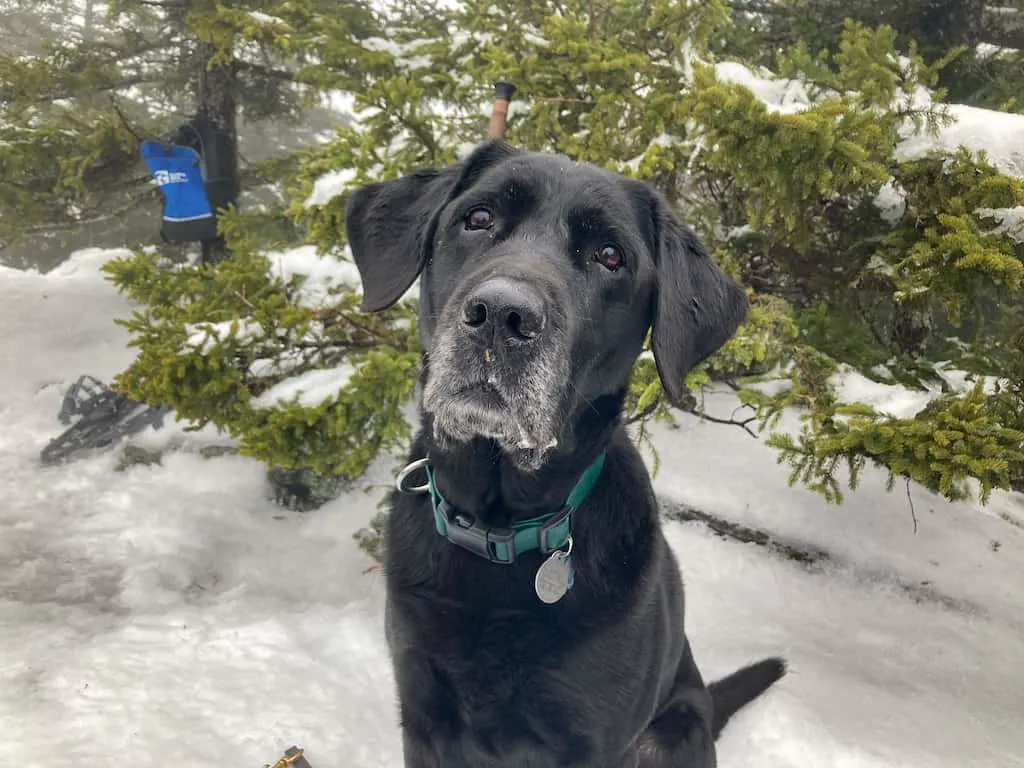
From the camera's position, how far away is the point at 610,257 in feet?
6.75

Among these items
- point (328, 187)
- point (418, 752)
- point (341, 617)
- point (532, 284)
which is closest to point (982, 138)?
point (532, 284)

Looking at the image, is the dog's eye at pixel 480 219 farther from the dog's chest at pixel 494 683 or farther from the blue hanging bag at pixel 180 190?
the blue hanging bag at pixel 180 190

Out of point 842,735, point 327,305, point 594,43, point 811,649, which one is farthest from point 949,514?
point 327,305

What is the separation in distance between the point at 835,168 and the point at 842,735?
8.61ft

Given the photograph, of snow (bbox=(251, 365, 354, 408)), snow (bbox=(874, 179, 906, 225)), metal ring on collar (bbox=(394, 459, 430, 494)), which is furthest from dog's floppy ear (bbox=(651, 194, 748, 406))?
snow (bbox=(251, 365, 354, 408))

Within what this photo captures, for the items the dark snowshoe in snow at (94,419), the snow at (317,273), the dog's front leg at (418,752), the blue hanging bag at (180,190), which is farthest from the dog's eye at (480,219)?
the blue hanging bag at (180,190)

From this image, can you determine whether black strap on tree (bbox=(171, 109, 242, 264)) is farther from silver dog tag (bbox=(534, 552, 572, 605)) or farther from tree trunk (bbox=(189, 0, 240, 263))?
silver dog tag (bbox=(534, 552, 572, 605))

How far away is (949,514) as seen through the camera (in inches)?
171

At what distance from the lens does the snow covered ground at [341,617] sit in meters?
2.88

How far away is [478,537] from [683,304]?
1.01 m

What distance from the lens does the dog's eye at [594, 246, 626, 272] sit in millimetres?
2047

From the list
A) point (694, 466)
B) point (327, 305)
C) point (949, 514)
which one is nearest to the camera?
point (327, 305)

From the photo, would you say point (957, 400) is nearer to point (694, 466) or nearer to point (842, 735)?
point (842, 735)

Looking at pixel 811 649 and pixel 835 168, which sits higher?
pixel 835 168
